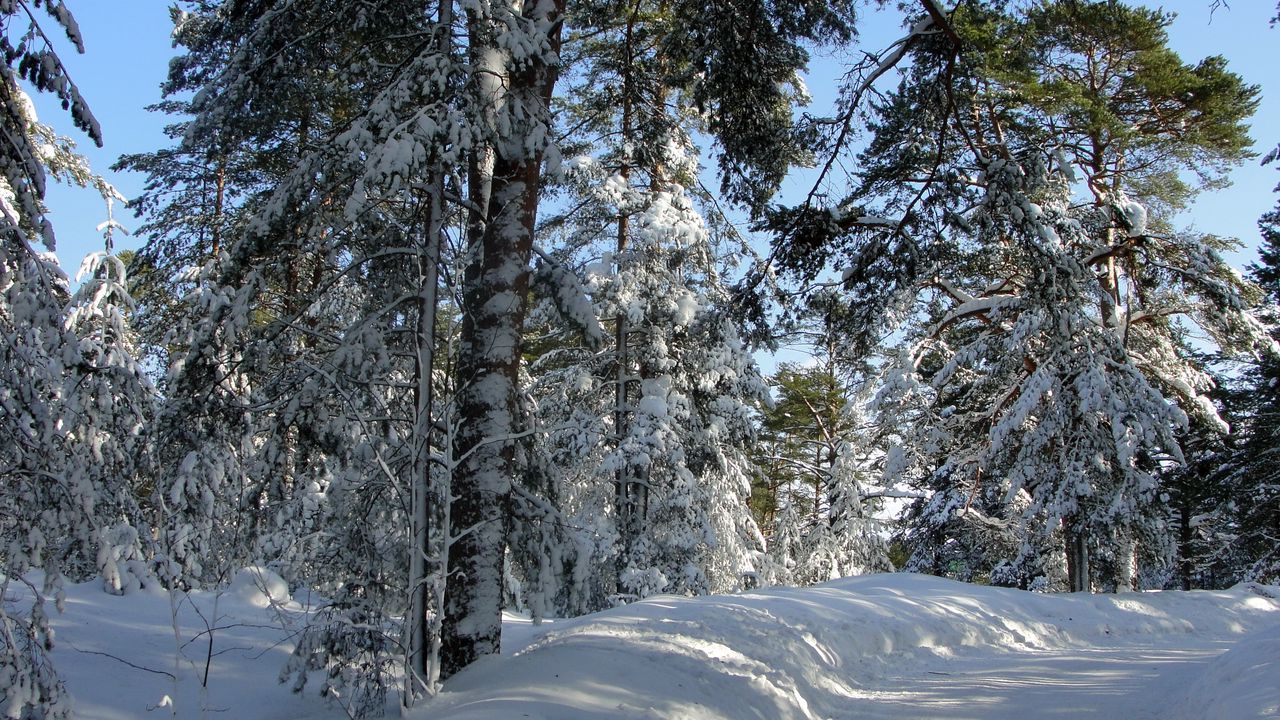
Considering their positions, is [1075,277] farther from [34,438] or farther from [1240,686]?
[34,438]

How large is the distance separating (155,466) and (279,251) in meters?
1.93

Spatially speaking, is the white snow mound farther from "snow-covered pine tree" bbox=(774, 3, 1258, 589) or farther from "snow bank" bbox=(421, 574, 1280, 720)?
"snow-covered pine tree" bbox=(774, 3, 1258, 589)

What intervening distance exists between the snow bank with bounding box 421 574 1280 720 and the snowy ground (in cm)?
2

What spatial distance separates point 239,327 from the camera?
5.90 meters

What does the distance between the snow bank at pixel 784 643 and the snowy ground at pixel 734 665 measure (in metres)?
0.02

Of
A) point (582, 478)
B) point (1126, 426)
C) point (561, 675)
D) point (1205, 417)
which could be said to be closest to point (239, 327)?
point (561, 675)

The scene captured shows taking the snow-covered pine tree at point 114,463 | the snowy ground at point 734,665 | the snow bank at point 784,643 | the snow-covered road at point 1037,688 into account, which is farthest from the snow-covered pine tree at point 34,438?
the snow-covered road at point 1037,688

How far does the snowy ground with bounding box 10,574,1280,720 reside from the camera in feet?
17.0

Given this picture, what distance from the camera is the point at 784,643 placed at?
7.00 meters

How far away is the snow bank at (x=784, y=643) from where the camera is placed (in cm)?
517

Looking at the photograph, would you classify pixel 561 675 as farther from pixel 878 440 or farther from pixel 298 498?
pixel 878 440

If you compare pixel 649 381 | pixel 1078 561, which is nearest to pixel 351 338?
pixel 649 381

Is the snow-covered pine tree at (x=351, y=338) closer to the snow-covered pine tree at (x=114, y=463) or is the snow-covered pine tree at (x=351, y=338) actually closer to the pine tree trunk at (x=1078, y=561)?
the snow-covered pine tree at (x=114, y=463)

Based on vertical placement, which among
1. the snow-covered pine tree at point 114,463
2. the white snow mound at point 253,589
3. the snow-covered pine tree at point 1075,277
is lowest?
the white snow mound at point 253,589
